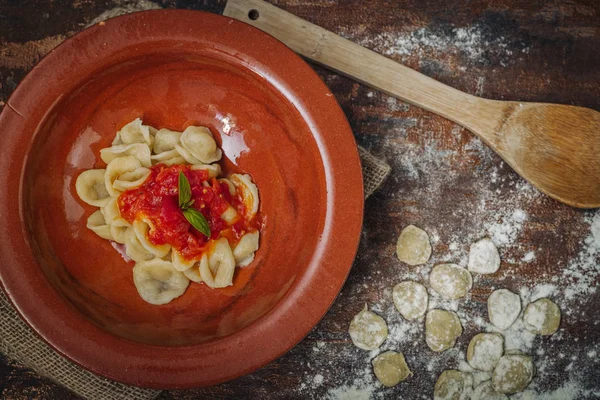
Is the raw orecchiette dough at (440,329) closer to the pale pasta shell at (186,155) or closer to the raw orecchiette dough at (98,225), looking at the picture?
the pale pasta shell at (186,155)

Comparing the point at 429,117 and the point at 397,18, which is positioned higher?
the point at 397,18

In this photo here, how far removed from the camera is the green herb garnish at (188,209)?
210 cm

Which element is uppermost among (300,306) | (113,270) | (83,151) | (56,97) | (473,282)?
(56,97)

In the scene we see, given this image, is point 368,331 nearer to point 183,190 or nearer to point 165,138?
point 183,190

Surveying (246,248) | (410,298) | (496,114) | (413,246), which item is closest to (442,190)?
(413,246)

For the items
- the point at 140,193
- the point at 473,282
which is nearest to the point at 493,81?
the point at 473,282

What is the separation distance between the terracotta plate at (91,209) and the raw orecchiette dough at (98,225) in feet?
0.17

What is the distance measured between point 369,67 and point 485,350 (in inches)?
60.5

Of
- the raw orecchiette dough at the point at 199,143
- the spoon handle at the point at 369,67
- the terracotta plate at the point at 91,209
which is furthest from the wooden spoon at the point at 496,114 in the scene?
the raw orecchiette dough at the point at 199,143

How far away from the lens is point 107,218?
2.25m

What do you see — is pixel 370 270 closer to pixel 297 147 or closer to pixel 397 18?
pixel 297 147

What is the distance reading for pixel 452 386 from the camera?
104 inches

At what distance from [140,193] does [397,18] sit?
61.2 inches

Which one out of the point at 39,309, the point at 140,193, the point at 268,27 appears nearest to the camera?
the point at 39,309
